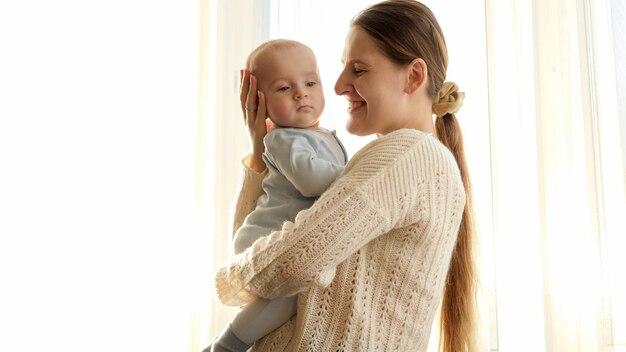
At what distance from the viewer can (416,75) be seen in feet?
4.88

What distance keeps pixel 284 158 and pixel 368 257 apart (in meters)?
0.27

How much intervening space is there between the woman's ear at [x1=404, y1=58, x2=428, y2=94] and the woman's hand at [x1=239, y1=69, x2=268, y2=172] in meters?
0.34

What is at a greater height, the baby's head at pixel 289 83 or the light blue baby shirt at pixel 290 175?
the baby's head at pixel 289 83

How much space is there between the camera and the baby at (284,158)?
4.50ft

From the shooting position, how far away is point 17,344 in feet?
8.71

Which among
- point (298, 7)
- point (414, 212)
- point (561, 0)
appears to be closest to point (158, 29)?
point (298, 7)

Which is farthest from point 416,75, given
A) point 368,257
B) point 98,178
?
point 98,178

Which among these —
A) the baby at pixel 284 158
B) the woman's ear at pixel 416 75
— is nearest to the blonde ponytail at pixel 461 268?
the woman's ear at pixel 416 75

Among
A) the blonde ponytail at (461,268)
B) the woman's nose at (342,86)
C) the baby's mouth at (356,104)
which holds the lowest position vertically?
the blonde ponytail at (461,268)

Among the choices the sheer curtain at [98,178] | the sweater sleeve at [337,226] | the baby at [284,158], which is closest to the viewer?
the sweater sleeve at [337,226]

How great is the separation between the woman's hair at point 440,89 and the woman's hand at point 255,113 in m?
0.28

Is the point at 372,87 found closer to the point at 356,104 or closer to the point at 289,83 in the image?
the point at 356,104

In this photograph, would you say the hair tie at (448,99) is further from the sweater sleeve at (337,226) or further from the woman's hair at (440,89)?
the sweater sleeve at (337,226)

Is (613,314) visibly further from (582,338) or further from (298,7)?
(298,7)
